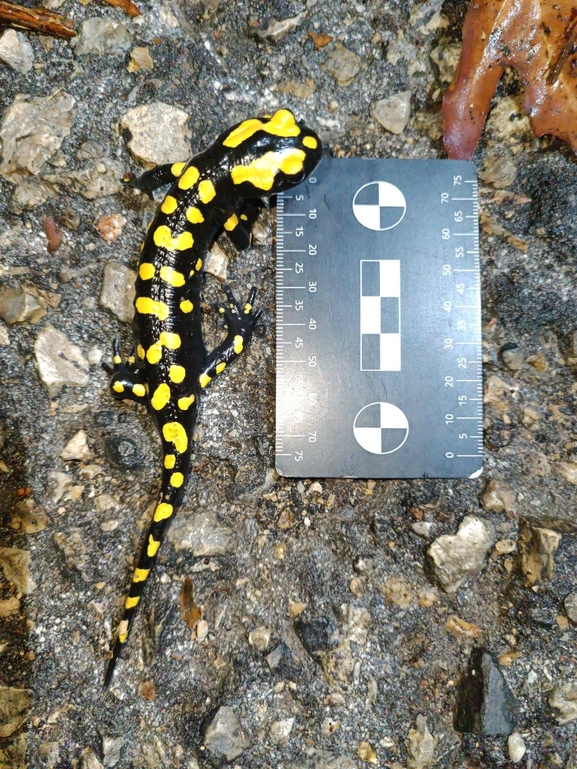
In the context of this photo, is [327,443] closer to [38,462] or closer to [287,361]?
[287,361]

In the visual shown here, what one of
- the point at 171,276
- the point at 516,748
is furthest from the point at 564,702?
the point at 171,276

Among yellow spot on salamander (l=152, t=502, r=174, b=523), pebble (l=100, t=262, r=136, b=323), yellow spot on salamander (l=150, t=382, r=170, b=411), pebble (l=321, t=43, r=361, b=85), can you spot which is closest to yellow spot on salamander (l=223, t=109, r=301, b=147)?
pebble (l=321, t=43, r=361, b=85)

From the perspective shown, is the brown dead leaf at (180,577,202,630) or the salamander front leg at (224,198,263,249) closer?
the brown dead leaf at (180,577,202,630)

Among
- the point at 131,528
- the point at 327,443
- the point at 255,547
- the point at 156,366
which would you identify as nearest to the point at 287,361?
the point at 327,443

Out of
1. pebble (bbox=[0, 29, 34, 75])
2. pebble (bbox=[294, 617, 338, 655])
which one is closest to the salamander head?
pebble (bbox=[0, 29, 34, 75])

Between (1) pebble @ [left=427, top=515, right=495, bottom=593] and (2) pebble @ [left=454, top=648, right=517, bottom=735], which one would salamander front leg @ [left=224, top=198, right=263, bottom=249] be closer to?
(1) pebble @ [left=427, top=515, right=495, bottom=593]

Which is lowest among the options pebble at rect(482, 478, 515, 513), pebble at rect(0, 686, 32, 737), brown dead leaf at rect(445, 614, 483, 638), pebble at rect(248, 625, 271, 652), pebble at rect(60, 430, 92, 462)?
pebble at rect(0, 686, 32, 737)

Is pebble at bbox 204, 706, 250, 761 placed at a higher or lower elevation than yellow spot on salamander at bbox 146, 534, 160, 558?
lower
